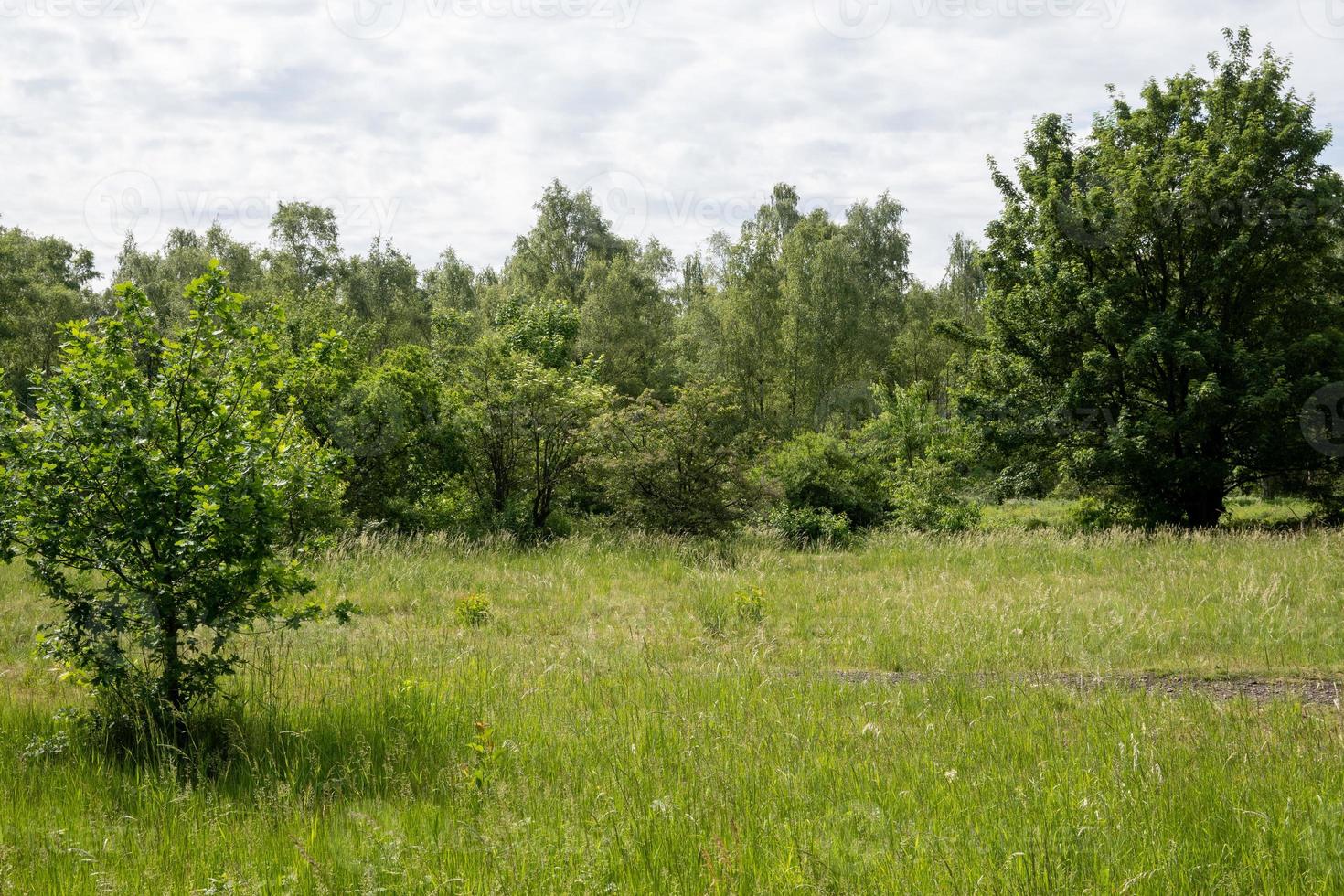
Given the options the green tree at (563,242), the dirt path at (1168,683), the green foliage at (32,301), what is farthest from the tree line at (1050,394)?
the green tree at (563,242)

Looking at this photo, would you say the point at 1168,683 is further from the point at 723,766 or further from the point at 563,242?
the point at 563,242

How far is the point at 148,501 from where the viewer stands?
502 cm

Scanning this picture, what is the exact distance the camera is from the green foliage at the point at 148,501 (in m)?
4.91

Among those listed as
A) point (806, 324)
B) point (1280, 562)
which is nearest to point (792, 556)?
point (1280, 562)

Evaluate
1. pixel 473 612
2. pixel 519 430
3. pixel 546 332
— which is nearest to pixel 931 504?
pixel 519 430

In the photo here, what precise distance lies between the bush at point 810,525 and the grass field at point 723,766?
9390mm

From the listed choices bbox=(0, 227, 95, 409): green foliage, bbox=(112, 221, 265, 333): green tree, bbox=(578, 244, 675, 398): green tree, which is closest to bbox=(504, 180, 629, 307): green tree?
bbox=(578, 244, 675, 398): green tree

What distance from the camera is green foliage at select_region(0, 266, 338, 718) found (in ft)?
16.1

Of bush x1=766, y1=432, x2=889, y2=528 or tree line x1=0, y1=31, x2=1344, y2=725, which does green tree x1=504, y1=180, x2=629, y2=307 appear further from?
bush x1=766, y1=432, x2=889, y2=528

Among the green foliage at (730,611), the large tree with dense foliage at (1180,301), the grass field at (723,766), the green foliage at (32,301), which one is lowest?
the green foliage at (730,611)

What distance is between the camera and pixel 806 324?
4034 centimetres

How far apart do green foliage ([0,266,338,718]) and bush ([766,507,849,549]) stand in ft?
Result: 47.2

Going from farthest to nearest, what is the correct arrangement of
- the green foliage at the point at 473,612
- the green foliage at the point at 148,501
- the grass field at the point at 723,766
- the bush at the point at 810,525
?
the bush at the point at 810,525, the green foliage at the point at 473,612, the green foliage at the point at 148,501, the grass field at the point at 723,766

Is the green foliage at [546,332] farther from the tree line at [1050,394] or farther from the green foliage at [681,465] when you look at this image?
the green foliage at [681,465]
